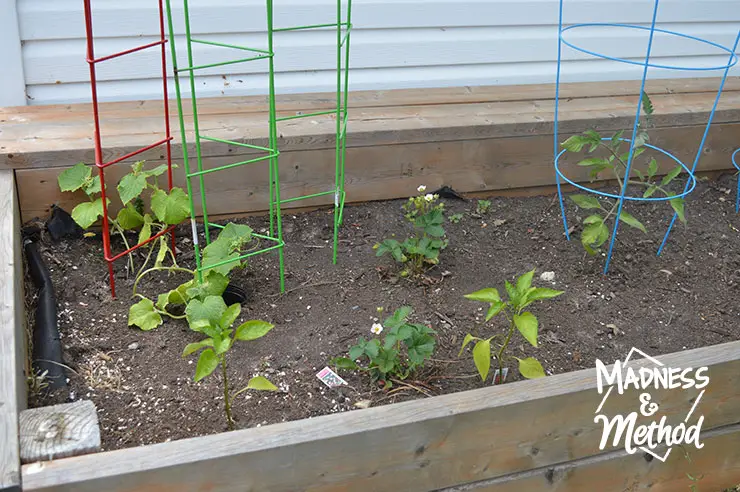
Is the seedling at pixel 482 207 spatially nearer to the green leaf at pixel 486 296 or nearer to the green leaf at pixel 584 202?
the green leaf at pixel 584 202

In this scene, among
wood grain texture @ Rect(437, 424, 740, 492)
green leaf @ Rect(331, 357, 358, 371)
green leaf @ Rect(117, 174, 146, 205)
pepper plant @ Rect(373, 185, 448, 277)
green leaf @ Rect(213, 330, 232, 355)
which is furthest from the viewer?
pepper plant @ Rect(373, 185, 448, 277)

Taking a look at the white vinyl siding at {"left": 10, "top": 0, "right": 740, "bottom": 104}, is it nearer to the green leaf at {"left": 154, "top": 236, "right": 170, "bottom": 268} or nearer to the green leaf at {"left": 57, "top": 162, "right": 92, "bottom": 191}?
the green leaf at {"left": 57, "top": 162, "right": 92, "bottom": 191}

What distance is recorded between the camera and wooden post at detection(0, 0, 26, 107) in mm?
2799

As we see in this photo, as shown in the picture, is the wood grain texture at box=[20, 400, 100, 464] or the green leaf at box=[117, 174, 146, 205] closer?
the wood grain texture at box=[20, 400, 100, 464]

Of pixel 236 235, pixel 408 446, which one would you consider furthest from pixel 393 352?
pixel 236 235

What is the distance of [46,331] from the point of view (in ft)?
6.70

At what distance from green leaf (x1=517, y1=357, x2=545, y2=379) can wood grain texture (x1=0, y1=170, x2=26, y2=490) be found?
3.81ft

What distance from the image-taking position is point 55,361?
196 cm

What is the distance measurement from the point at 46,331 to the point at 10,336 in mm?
364

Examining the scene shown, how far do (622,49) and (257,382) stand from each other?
2824 mm

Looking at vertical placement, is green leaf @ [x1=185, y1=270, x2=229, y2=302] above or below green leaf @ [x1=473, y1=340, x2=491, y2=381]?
above

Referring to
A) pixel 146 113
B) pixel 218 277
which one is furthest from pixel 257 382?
pixel 146 113

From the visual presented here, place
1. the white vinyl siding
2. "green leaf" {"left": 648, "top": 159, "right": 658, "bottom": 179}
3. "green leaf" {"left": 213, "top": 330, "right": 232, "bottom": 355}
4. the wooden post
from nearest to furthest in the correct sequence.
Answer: "green leaf" {"left": 213, "top": 330, "right": 232, "bottom": 355} < "green leaf" {"left": 648, "top": 159, "right": 658, "bottom": 179} < the wooden post < the white vinyl siding

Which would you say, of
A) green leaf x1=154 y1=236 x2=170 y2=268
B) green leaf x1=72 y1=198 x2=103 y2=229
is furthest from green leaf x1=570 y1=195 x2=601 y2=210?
green leaf x1=72 y1=198 x2=103 y2=229
